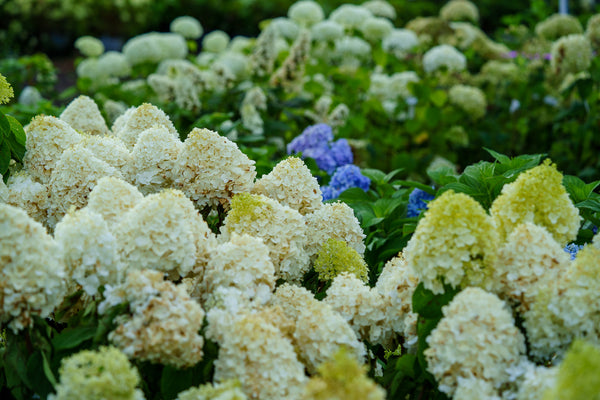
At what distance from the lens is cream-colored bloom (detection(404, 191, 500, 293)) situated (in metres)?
1.47

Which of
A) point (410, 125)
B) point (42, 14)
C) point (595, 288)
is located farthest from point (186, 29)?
point (42, 14)

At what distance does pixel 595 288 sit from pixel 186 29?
508 centimetres

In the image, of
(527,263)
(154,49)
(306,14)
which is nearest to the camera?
(527,263)

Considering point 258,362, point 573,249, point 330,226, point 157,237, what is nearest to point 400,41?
point 573,249

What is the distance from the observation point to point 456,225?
147 cm

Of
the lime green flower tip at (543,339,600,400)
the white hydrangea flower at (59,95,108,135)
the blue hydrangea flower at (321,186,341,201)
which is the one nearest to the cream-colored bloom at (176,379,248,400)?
the lime green flower tip at (543,339,600,400)

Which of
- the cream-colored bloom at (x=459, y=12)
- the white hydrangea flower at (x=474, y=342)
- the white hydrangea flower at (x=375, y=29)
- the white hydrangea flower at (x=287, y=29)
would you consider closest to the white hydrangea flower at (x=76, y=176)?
the white hydrangea flower at (x=474, y=342)

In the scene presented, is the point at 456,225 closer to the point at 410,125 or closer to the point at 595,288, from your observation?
the point at 595,288

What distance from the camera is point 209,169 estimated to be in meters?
1.88

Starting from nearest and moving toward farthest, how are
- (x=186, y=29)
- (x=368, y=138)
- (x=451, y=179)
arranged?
(x=451, y=179), (x=368, y=138), (x=186, y=29)

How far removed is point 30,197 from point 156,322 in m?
0.75

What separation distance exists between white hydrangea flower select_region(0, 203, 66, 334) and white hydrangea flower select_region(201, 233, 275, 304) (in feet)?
1.15

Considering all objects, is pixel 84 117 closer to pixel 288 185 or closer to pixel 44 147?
pixel 44 147

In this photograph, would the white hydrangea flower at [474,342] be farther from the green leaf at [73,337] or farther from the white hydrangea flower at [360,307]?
the green leaf at [73,337]
